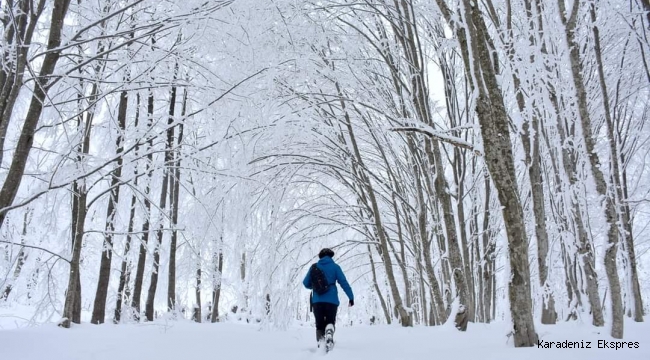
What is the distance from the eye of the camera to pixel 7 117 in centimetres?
339

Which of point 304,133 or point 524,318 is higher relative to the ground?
point 304,133

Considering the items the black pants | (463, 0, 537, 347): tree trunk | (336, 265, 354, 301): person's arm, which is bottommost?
the black pants

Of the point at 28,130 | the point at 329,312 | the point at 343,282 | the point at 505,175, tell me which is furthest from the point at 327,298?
the point at 28,130

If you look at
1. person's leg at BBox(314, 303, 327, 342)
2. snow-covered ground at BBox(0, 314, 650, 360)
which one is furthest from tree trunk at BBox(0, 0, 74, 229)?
person's leg at BBox(314, 303, 327, 342)

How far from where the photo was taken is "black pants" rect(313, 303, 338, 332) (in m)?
5.70

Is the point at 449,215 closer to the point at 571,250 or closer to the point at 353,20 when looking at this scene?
the point at 571,250

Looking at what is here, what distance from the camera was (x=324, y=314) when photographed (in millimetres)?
5734

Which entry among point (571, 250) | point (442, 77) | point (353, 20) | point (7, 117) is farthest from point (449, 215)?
point (7, 117)

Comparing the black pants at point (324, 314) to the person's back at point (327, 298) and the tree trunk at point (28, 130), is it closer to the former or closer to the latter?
the person's back at point (327, 298)

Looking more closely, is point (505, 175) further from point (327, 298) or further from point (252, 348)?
point (252, 348)

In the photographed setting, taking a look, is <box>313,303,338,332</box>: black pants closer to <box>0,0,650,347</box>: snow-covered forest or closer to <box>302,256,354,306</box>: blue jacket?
<box>302,256,354,306</box>: blue jacket

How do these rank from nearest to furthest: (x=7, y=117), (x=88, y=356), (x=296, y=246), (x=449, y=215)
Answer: (x=7, y=117) < (x=88, y=356) < (x=449, y=215) < (x=296, y=246)

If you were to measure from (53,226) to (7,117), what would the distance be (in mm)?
3051

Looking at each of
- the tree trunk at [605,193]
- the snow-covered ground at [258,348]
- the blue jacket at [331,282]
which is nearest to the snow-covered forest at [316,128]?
the tree trunk at [605,193]
